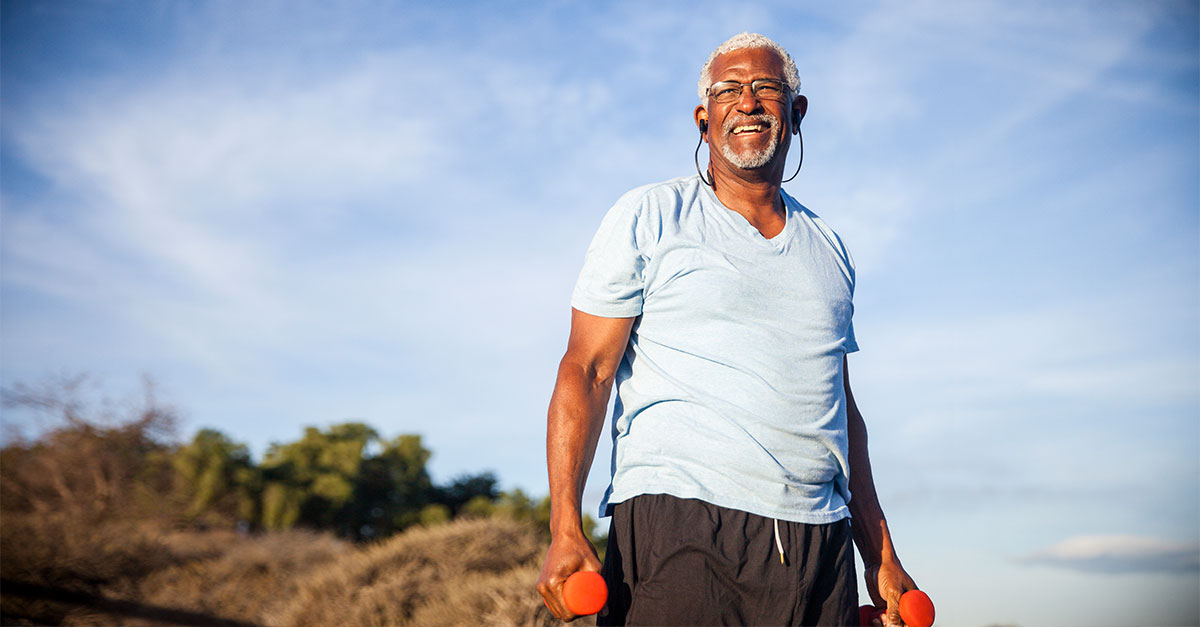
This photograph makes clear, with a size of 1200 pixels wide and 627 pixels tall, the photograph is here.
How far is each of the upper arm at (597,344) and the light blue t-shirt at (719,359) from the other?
0.03 metres

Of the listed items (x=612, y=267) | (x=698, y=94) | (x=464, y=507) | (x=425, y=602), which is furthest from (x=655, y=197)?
(x=464, y=507)

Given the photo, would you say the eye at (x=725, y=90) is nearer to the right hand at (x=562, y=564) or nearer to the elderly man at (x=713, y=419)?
the elderly man at (x=713, y=419)

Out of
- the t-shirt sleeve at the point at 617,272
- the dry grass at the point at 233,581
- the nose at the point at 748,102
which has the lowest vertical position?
the dry grass at the point at 233,581

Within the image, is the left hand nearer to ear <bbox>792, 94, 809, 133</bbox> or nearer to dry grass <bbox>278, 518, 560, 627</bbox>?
ear <bbox>792, 94, 809, 133</bbox>

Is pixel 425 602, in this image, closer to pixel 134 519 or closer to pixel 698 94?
pixel 698 94

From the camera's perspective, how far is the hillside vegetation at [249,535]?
Answer: 5.35 meters

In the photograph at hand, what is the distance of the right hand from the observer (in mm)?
1631

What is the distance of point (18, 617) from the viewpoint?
26.1 feet

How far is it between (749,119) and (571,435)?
0.96 m

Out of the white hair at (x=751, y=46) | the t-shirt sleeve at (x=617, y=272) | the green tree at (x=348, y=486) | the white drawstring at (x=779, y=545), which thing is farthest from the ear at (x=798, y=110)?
the green tree at (x=348, y=486)

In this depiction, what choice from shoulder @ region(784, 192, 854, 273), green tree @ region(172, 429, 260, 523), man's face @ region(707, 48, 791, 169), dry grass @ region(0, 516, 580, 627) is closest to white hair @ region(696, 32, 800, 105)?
man's face @ region(707, 48, 791, 169)

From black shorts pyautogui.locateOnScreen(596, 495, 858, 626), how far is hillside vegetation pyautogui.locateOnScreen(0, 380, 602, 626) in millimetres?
2824

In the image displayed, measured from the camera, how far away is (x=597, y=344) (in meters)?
1.89

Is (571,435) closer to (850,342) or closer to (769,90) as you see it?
(850,342)
